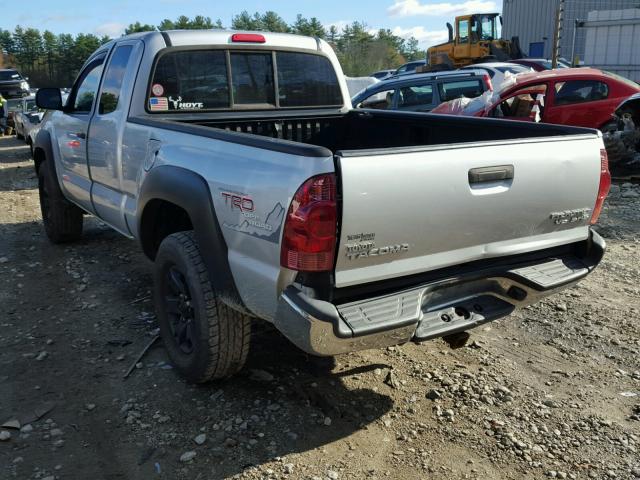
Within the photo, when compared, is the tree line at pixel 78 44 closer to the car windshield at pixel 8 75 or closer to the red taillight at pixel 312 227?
the car windshield at pixel 8 75

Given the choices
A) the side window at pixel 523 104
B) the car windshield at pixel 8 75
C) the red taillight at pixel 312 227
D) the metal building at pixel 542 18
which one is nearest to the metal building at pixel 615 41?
the metal building at pixel 542 18

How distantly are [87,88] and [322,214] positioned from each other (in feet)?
11.9

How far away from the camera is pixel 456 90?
11.4 m

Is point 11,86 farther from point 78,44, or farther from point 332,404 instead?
point 78,44

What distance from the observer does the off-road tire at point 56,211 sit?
6.12 m

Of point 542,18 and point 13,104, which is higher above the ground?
point 542,18

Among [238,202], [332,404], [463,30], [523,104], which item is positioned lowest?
[332,404]

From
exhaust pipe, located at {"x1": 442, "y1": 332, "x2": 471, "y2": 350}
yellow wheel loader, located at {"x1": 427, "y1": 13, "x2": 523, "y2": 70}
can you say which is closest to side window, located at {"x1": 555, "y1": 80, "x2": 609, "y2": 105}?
exhaust pipe, located at {"x1": 442, "y1": 332, "x2": 471, "y2": 350}

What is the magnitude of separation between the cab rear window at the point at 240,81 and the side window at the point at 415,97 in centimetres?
687

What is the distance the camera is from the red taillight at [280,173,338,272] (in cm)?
249

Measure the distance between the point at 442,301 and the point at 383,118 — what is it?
2.25 meters

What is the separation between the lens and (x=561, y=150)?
310 cm

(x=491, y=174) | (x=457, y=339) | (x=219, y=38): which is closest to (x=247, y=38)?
(x=219, y=38)

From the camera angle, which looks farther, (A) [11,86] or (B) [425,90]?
(A) [11,86]
